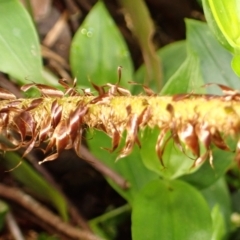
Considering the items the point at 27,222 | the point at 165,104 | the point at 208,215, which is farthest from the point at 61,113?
the point at 27,222

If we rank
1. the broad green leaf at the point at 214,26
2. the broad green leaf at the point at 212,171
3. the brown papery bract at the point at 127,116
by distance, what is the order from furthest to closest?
the broad green leaf at the point at 212,171 → the broad green leaf at the point at 214,26 → the brown papery bract at the point at 127,116

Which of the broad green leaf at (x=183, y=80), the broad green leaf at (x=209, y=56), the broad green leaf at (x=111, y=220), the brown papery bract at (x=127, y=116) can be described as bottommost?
the broad green leaf at (x=111, y=220)

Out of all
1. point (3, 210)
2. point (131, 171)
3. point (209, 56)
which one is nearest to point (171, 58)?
point (209, 56)

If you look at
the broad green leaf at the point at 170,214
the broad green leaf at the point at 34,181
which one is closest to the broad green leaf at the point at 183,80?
the broad green leaf at the point at 170,214

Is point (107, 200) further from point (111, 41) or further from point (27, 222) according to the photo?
point (111, 41)

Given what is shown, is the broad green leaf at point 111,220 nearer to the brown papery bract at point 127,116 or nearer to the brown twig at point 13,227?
the brown twig at point 13,227

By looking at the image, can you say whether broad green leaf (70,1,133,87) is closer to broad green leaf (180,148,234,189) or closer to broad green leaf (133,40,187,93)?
broad green leaf (133,40,187,93)

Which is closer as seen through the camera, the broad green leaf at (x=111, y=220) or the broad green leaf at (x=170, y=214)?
the broad green leaf at (x=170, y=214)
